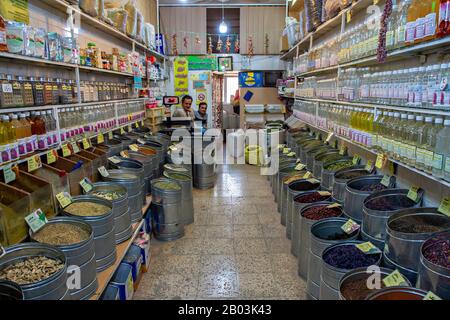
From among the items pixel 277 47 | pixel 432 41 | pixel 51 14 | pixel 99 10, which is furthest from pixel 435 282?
pixel 277 47

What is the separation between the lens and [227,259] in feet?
10.4

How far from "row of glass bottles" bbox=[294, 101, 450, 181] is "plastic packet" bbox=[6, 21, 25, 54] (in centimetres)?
258

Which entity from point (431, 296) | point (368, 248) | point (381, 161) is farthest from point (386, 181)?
point (431, 296)

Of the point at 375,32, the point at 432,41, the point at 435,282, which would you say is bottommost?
the point at 435,282

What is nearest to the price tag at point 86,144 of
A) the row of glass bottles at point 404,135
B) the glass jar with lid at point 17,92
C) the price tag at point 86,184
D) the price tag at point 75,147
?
the price tag at point 75,147

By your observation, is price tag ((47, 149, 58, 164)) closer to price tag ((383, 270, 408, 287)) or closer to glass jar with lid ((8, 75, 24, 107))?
glass jar with lid ((8, 75, 24, 107))

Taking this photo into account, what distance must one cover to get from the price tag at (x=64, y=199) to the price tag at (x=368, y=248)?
1.89 m

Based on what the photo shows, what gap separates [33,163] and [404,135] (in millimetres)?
2514

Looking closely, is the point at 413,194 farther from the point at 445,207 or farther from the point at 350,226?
the point at 350,226

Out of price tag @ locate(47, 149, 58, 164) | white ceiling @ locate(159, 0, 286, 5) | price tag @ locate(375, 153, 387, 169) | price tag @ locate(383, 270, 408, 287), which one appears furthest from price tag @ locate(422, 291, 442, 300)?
white ceiling @ locate(159, 0, 286, 5)
